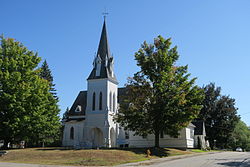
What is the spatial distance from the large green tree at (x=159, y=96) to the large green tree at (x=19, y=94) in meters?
10.9

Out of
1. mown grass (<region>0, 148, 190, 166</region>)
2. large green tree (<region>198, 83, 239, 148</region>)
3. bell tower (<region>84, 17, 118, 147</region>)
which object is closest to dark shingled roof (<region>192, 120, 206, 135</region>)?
large green tree (<region>198, 83, 239, 148</region>)

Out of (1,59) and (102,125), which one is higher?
(1,59)

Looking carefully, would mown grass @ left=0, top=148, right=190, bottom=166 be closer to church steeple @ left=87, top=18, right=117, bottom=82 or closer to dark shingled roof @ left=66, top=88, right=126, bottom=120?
dark shingled roof @ left=66, top=88, right=126, bottom=120

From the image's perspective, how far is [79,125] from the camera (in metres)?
A: 46.9

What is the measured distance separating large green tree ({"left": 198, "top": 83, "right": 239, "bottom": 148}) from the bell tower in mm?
21480

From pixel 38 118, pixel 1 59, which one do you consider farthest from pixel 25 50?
pixel 38 118

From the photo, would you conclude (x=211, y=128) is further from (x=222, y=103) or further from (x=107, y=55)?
(x=107, y=55)

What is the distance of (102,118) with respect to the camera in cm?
4481

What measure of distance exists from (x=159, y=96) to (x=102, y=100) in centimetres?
1765

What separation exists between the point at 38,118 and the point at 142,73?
1458cm

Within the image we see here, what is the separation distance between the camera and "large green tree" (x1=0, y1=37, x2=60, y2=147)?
30.5m

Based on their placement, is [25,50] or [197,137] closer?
[25,50]

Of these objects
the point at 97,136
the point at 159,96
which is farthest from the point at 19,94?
the point at 97,136

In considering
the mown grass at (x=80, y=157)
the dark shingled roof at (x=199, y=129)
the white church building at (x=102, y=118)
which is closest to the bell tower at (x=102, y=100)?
the white church building at (x=102, y=118)
